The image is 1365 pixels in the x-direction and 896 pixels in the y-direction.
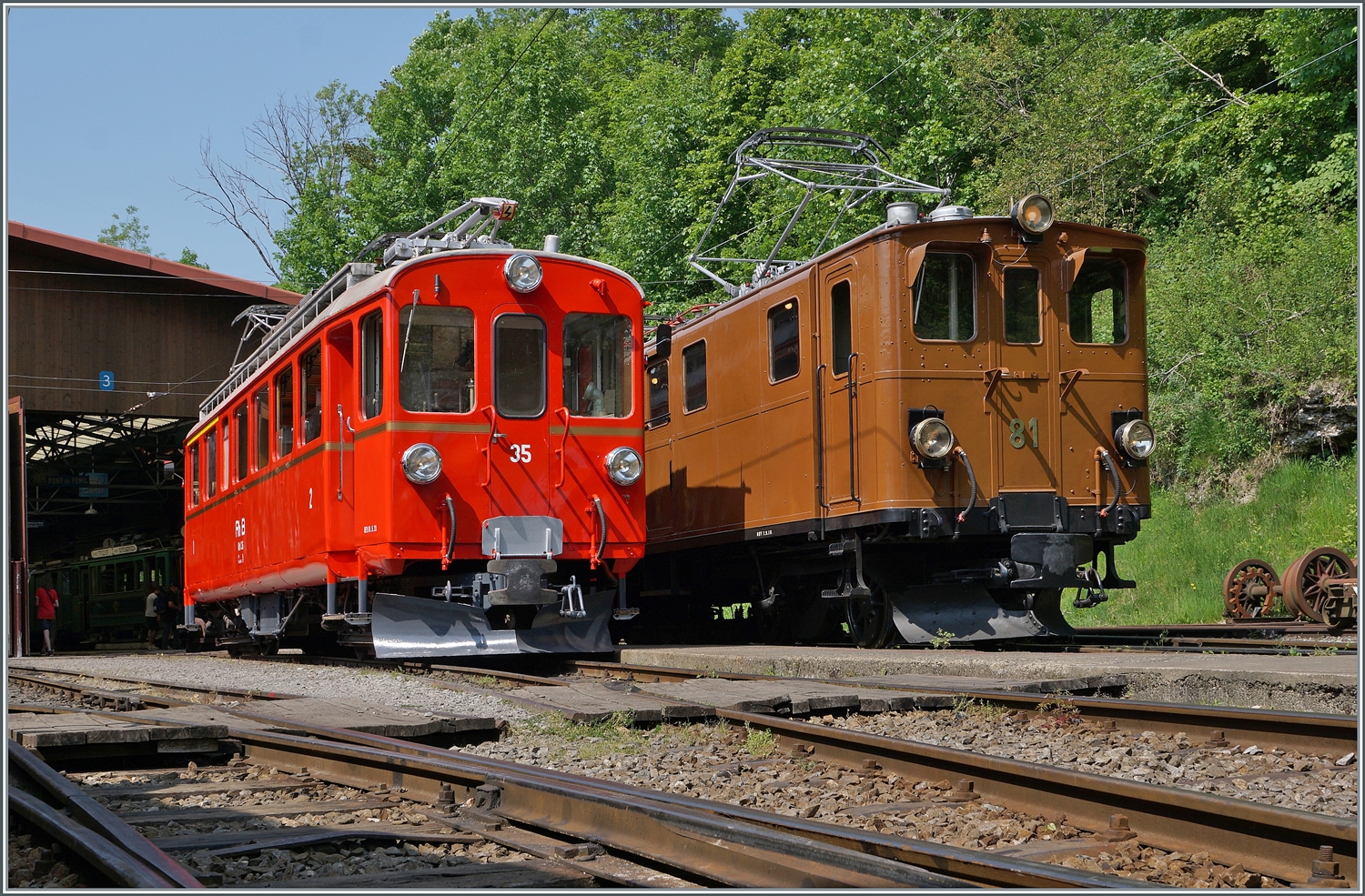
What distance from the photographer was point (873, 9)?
97.2ft

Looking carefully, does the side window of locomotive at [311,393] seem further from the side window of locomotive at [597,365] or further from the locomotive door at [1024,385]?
the locomotive door at [1024,385]

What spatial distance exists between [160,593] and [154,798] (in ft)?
79.6

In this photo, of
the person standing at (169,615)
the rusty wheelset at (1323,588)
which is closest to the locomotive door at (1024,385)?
the rusty wheelset at (1323,588)

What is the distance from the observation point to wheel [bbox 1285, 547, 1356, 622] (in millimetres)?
12898

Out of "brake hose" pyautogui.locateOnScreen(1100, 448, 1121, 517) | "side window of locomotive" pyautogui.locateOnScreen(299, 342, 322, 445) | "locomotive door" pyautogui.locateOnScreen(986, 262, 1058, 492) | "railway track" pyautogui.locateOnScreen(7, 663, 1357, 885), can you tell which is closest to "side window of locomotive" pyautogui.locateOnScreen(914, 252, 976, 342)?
"locomotive door" pyautogui.locateOnScreen(986, 262, 1058, 492)

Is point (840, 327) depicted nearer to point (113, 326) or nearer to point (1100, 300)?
point (1100, 300)

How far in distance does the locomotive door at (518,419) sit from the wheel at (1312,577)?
741 centimetres

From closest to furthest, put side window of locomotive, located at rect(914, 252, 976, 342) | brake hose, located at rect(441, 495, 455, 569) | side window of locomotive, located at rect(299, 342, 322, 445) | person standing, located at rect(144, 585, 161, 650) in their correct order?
brake hose, located at rect(441, 495, 455, 569) → side window of locomotive, located at rect(914, 252, 976, 342) → side window of locomotive, located at rect(299, 342, 322, 445) → person standing, located at rect(144, 585, 161, 650)

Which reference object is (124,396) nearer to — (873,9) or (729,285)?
(729,285)

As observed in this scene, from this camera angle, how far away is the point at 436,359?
11.4 meters

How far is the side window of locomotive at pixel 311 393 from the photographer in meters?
12.4

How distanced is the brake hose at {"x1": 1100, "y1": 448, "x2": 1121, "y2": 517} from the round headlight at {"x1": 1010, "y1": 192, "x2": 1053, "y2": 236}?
Result: 79.7 inches

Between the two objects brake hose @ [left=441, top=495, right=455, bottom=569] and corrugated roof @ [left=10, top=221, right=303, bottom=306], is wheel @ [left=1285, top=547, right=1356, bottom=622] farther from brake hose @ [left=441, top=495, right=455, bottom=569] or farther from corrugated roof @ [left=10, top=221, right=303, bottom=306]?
corrugated roof @ [left=10, top=221, right=303, bottom=306]

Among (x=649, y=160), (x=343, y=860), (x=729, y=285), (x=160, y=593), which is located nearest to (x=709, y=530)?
(x=729, y=285)
